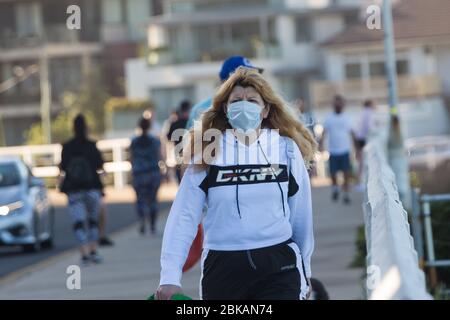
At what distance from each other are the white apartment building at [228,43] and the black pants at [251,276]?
5943cm

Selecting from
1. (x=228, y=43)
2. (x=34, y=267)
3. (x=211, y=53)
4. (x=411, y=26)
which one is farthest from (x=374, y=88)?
(x=34, y=267)

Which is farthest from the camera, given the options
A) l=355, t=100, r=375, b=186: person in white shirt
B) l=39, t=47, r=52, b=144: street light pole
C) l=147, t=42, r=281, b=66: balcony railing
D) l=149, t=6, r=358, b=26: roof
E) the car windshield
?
l=149, t=6, r=358, b=26: roof

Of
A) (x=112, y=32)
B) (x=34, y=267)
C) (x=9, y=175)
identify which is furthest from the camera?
(x=112, y=32)

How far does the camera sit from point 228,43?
6881 centimetres

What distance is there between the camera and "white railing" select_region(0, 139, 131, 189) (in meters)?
38.0

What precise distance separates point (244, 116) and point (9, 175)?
13.4 meters

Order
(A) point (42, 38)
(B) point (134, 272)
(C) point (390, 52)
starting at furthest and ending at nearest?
(A) point (42, 38)
(C) point (390, 52)
(B) point (134, 272)

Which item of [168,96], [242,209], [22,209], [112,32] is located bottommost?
[22,209]

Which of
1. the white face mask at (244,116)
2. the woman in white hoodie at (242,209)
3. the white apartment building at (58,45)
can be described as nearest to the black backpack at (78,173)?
the woman in white hoodie at (242,209)

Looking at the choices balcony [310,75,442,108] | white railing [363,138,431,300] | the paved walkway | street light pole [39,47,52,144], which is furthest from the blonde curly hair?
street light pole [39,47,52,144]

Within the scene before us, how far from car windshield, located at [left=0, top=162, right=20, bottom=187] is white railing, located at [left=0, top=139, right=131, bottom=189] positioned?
1626 cm

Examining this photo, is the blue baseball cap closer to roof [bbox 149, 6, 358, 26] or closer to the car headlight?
the car headlight

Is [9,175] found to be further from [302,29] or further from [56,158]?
[302,29]
